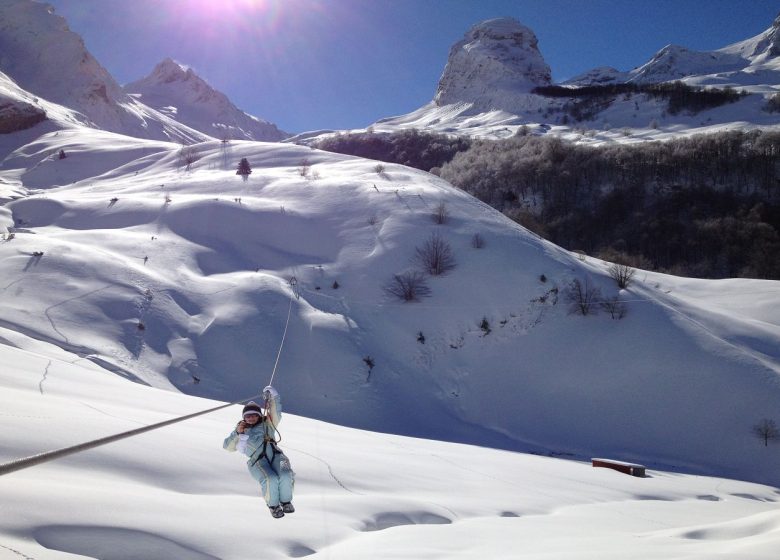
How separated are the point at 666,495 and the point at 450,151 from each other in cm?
6478

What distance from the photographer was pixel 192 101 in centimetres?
15575

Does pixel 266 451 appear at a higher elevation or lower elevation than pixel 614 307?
lower

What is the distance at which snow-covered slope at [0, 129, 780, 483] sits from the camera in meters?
15.8

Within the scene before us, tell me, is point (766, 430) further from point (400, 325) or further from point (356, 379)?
point (356, 379)

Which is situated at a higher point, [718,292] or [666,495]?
[718,292]

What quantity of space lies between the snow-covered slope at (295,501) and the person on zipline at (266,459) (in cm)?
46

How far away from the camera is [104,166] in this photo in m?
38.2

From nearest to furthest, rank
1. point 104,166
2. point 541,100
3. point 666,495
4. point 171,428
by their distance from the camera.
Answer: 1. point 171,428
2. point 666,495
3. point 104,166
4. point 541,100

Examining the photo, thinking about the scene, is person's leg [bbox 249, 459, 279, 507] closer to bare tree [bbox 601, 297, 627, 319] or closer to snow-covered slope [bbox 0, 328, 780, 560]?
snow-covered slope [bbox 0, 328, 780, 560]

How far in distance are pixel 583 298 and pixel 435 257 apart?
5772mm

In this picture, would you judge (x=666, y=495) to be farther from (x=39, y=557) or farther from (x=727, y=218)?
(x=727, y=218)

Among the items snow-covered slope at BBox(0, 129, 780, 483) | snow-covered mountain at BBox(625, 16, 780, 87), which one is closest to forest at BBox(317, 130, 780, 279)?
snow-covered slope at BBox(0, 129, 780, 483)

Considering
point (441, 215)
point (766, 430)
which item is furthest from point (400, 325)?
point (766, 430)

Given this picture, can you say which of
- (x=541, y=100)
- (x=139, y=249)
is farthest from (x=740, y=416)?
(x=541, y=100)
